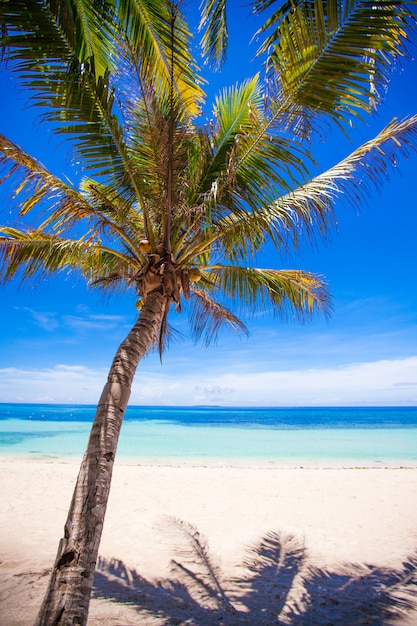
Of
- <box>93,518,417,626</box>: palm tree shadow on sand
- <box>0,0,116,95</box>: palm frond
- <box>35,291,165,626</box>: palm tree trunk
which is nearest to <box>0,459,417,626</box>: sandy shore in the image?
<box>93,518,417,626</box>: palm tree shadow on sand

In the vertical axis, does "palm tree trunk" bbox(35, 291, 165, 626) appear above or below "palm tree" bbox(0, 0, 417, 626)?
below

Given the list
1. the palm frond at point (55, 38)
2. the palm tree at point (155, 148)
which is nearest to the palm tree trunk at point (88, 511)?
the palm tree at point (155, 148)

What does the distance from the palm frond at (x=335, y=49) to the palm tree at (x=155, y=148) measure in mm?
14

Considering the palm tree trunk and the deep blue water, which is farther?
the deep blue water

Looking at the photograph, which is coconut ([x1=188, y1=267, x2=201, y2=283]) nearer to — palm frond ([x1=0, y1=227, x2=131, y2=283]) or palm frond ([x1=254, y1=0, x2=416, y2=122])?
palm frond ([x1=0, y1=227, x2=131, y2=283])

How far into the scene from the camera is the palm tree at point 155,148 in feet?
8.92

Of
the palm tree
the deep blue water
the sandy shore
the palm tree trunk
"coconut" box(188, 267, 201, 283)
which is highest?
the palm tree

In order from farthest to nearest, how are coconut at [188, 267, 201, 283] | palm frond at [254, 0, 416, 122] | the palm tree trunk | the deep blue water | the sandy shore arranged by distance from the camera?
the deep blue water, coconut at [188, 267, 201, 283], the sandy shore, palm frond at [254, 0, 416, 122], the palm tree trunk

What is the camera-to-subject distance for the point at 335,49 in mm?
2889

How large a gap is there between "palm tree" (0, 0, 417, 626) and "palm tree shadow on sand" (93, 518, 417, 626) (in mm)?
1804

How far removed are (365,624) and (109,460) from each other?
108 inches

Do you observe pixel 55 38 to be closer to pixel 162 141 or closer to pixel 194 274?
pixel 162 141

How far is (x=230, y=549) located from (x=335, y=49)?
5711 mm

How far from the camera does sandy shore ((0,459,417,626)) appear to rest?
11.0ft
